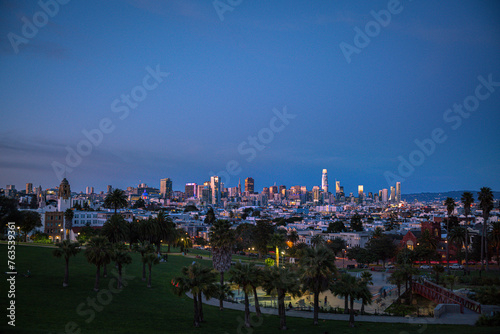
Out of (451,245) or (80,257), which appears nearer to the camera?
A: (80,257)

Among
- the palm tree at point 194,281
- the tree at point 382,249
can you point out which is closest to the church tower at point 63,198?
the tree at point 382,249

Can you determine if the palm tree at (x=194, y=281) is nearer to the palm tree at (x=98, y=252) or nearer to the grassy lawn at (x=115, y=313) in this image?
the grassy lawn at (x=115, y=313)

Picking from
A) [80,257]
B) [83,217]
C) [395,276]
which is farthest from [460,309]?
[83,217]

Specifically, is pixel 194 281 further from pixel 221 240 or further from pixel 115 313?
pixel 221 240

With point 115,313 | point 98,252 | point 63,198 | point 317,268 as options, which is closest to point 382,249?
point 317,268

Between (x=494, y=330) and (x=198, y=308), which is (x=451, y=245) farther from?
(x=198, y=308)

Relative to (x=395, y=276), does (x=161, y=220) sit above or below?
above

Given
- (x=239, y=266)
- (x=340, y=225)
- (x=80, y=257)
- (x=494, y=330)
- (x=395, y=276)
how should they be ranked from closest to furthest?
(x=494, y=330), (x=239, y=266), (x=395, y=276), (x=80, y=257), (x=340, y=225)
